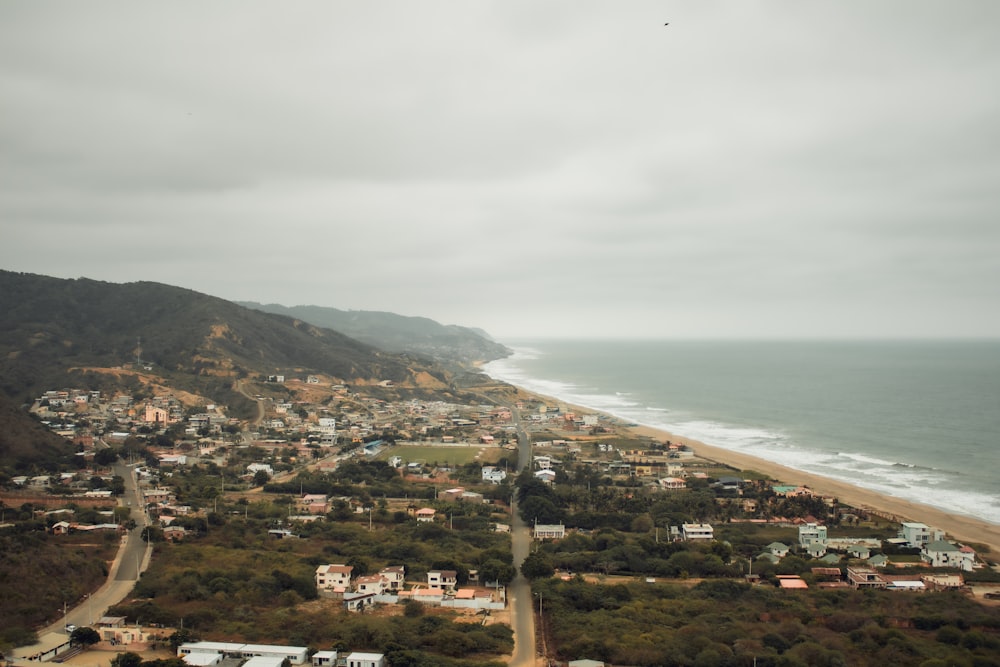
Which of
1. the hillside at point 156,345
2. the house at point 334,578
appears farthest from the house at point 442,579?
the hillside at point 156,345

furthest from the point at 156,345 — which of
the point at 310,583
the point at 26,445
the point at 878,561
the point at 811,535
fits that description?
the point at 878,561

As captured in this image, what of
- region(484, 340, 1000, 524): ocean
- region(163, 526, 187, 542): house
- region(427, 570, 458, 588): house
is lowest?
region(163, 526, 187, 542): house

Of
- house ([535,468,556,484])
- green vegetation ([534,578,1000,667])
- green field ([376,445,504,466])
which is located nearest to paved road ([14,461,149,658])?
green vegetation ([534,578,1000,667])

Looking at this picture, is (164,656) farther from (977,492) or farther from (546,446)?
(977,492)

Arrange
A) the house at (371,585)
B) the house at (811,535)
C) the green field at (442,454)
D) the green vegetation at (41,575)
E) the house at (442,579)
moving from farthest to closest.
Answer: the green field at (442,454)
the house at (811,535)
the house at (442,579)
the house at (371,585)
the green vegetation at (41,575)

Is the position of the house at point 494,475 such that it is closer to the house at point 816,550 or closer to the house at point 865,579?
the house at point 816,550

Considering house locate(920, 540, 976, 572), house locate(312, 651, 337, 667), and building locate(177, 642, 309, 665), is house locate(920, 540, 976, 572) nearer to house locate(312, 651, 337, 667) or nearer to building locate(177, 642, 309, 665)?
house locate(312, 651, 337, 667)
